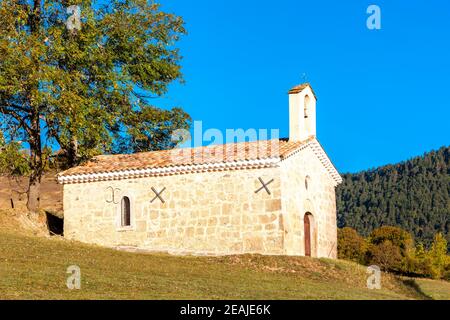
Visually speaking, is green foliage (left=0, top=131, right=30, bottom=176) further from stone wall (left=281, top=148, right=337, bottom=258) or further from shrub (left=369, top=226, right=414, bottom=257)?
shrub (left=369, top=226, right=414, bottom=257)

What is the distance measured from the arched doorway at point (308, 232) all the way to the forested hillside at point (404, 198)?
96947mm

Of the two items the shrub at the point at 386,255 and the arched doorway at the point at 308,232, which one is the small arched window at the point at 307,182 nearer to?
the arched doorway at the point at 308,232

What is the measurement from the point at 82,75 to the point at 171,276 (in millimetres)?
16616

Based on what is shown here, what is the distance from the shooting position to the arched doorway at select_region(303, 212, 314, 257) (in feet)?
122

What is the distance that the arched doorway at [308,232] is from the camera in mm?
37059

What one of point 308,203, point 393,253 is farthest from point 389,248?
point 308,203

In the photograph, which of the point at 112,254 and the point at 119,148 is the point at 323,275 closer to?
the point at 112,254

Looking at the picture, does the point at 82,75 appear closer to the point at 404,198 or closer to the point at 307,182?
the point at 307,182

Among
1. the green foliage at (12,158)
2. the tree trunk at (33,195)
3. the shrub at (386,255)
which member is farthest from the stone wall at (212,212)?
the shrub at (386,255)

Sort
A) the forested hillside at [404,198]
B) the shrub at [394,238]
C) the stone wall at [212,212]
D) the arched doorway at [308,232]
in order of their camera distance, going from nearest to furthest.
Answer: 1. the stone wall at [212,212]
2. the arched doorway at [308,232]
3. the shrub at [394,238]
4. the forested hillside at [404,198]

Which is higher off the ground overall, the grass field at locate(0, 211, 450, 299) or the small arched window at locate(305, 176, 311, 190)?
the small arched window at locate(305, 176, 311, 190)

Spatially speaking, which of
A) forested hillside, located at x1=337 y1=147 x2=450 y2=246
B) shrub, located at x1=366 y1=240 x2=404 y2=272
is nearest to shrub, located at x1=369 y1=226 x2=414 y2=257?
shrub, located at x1=366 y1=240 x2=404 y2=272

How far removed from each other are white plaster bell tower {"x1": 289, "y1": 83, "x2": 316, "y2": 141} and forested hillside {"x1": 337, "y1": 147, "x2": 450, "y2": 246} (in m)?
96.8

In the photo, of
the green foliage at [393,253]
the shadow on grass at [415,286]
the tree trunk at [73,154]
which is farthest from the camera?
the green foliage at [393,253]
